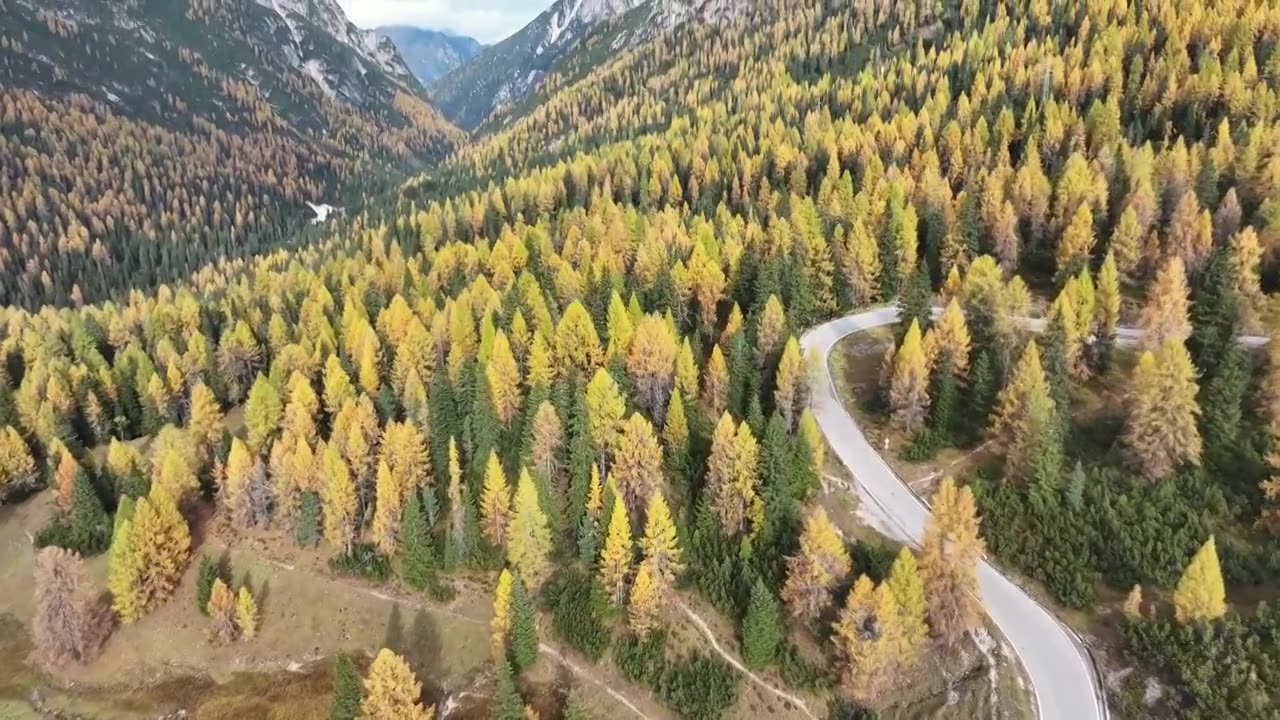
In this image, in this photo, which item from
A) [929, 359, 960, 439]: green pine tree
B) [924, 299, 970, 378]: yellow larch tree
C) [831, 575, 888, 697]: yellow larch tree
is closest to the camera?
[831, 575, 888, 697]: yellow larch tree

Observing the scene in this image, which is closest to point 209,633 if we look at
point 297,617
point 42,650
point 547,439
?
point 297,617

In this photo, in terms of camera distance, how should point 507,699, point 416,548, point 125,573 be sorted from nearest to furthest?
1. point 507,699
2. point 416,548
3. point 125,573

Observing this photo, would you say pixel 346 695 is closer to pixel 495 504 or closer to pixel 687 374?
pixel 495 504

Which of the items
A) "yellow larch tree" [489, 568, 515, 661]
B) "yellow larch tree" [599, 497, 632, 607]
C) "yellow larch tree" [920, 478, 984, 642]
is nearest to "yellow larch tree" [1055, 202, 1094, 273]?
"yellow larch tree" [920, 478, 984, 642]

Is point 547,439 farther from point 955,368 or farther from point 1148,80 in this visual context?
point 1148,80

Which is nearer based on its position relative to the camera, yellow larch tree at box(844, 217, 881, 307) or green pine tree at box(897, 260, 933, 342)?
green pine tree at box(897, 260, 933, 342)

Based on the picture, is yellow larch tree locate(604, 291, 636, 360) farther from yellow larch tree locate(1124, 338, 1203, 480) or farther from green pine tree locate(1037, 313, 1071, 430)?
yellow larch tree locate(1124, 338, 1203, 480)

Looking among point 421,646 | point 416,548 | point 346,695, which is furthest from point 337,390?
point 346,695
